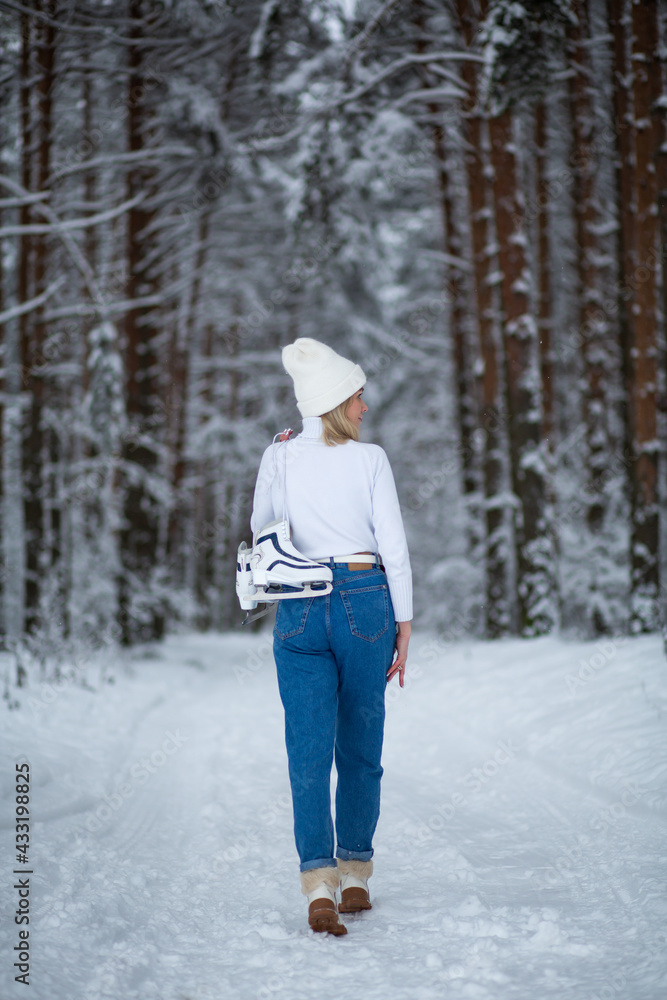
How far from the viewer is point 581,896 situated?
3.24 m

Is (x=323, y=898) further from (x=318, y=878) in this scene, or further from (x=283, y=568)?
(x=283, y=568)

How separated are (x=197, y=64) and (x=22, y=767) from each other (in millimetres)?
12014

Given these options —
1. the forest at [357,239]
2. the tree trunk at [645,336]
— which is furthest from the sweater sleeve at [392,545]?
the tree trunk at [645,336]

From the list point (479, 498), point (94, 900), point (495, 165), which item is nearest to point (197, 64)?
point (495, 165)

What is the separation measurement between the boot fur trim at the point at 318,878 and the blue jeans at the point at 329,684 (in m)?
0.02

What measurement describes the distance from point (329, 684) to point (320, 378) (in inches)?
50.4

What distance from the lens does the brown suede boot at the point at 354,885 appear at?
3.22m

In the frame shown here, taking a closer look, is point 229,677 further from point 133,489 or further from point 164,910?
point 164,910

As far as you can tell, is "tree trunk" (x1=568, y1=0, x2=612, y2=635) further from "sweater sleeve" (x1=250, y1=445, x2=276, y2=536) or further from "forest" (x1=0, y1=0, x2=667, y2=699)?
"sweater sleeve" (x1=250, y1=445, x2=276, y2=536)

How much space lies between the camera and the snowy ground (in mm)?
2646

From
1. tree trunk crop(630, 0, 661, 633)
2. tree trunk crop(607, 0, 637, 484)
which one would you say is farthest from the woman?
tree trunk crop(607, 0, 637, 484)

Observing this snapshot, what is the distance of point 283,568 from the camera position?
3143mm

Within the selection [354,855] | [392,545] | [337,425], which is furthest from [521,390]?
[354,855]

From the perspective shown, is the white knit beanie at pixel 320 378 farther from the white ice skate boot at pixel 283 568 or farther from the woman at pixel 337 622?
the white ice skate boot at pixel 283 568
